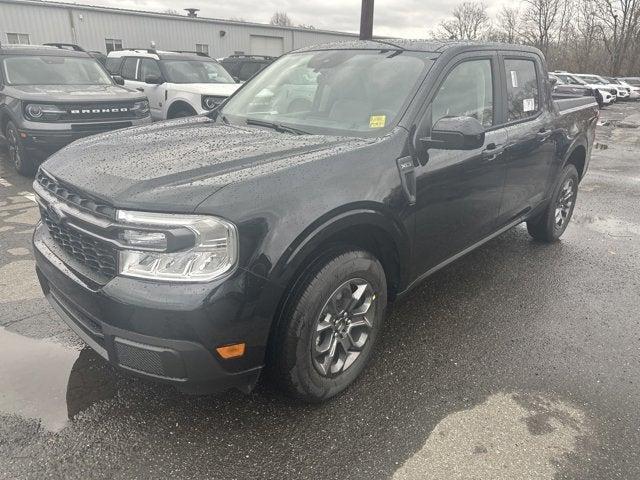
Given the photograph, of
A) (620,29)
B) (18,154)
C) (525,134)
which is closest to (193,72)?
(18,154)

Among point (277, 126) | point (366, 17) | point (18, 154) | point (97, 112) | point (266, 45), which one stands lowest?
point (18, 154)

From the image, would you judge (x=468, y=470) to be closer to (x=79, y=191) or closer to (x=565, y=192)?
(x=79, y=191)

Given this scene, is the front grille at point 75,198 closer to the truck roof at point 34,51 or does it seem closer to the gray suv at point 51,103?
the gray suv at point 51,103

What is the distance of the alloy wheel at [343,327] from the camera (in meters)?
2.47

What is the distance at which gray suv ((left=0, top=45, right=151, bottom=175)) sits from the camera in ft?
21.8

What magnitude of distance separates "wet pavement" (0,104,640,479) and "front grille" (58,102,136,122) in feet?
11.7

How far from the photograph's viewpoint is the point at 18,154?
277 inches

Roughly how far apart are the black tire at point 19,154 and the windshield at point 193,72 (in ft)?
11.1

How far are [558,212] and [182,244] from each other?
4300mm

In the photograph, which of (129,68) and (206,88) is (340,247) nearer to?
(206,88)

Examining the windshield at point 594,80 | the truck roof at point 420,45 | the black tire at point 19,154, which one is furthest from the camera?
the windshield at point 594,80

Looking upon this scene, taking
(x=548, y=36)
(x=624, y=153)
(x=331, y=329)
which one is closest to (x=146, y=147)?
(x=331, y=329)

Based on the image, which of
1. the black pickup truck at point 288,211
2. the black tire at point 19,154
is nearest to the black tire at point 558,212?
the black pickup truck at point 288,211

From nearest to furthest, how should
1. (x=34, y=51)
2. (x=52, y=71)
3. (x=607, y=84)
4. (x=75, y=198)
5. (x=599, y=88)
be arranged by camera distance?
(x=75, y=198), (x=52, y=71), (x=34, y=51), (x=599, y=88), (x=607, y=84)
